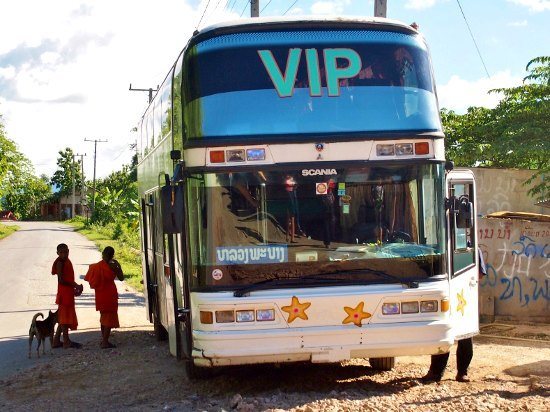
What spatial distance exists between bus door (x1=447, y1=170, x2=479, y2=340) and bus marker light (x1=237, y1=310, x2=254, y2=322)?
188 centimetres

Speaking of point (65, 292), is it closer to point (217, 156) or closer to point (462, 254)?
point (217, 156)

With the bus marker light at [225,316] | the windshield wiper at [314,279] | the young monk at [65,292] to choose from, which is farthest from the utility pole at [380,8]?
the bus marker light at [225,316]

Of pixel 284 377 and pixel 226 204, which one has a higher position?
pixel 226 204

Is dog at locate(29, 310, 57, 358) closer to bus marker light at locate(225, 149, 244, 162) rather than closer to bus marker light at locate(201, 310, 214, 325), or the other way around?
bus marker light at locate(201, 310, 214, 325)

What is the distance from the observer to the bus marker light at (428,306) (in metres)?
7.18

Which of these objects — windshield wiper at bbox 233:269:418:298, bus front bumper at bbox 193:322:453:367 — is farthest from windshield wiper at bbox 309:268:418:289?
bus front bumper at bbox 193:322:453:367

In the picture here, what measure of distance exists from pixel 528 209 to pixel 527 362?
5843 millimetres

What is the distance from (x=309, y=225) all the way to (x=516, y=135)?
9.55 meters

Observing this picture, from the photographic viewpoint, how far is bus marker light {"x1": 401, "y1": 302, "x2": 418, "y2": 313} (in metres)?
7.17

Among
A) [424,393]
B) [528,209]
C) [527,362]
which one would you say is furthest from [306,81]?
[528,209]

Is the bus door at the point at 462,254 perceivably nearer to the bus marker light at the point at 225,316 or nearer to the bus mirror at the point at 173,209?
the bus marker light at the point at 225,316

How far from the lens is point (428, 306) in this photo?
720cm

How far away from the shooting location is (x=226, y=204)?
23.4 ft

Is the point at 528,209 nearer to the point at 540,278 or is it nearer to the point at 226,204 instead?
the point at 540,278
